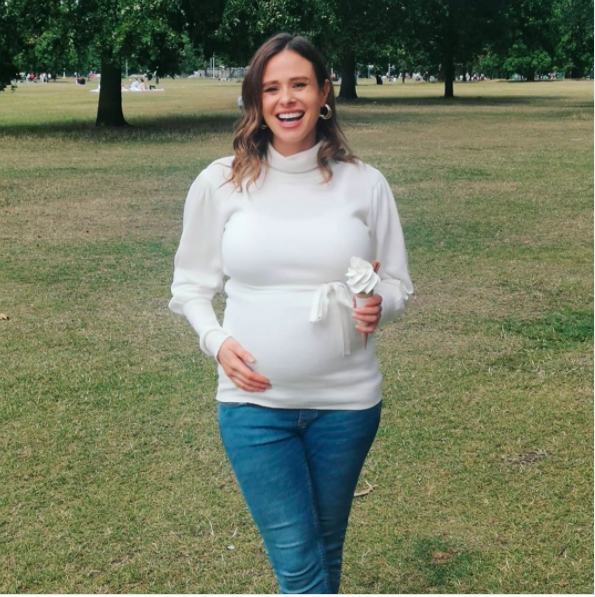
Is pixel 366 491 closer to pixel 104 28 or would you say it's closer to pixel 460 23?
pixel 104 28

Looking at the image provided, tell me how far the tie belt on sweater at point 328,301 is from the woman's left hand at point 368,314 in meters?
0.03

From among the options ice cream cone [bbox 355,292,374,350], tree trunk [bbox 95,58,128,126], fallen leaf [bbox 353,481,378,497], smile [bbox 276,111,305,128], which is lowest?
fallen leaf [bbox 353,481,378,497]

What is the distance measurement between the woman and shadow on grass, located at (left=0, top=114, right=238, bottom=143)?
19660mm

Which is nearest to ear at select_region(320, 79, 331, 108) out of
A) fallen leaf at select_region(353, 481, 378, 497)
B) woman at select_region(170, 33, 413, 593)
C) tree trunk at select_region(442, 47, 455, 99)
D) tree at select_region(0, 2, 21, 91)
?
woman at select_region(170, 33, 413, 593)

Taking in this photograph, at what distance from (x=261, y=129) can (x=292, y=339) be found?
61 cm

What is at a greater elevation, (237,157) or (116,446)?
(237,157)

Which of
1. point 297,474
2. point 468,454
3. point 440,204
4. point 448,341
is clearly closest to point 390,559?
point 468,454

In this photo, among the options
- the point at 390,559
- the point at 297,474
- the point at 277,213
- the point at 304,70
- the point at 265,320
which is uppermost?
the point at 304,70

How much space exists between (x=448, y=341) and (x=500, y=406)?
4.12ft

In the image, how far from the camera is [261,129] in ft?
8.61

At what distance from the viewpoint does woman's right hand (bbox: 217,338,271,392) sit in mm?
2434

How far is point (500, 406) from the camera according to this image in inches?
211

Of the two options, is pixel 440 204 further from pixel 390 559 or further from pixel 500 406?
pixel 390 559

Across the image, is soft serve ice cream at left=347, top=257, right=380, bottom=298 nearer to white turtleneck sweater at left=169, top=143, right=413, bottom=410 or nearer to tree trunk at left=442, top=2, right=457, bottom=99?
white turtleneck sweater at left=169, top=143, right=413, bottom=410
